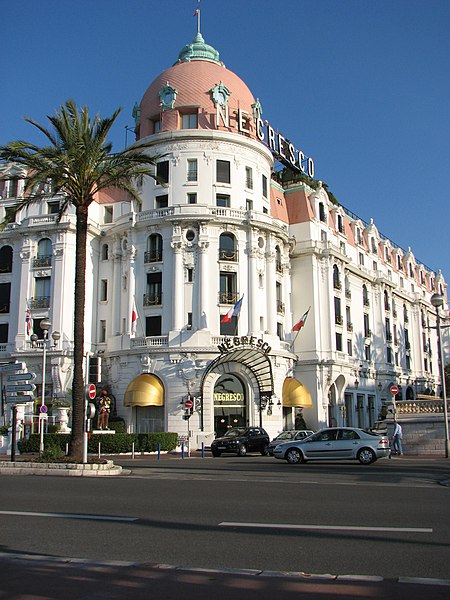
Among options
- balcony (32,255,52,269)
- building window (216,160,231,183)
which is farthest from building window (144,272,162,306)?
building window (216,160,231,183)

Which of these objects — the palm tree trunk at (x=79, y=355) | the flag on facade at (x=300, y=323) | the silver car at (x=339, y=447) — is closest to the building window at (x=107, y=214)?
the flag on facade at (x=300, y=323)

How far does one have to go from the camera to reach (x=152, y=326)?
47188mm

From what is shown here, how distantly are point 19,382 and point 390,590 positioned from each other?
21858mm

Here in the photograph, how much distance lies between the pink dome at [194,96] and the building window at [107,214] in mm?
6450

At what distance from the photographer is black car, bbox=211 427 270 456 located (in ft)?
115

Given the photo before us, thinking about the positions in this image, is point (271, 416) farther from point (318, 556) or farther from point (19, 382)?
point (318, 556)

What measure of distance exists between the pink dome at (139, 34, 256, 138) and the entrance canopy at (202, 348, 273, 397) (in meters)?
17.6

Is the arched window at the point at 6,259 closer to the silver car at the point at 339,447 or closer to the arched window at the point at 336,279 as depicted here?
the arched window at the point at 336,279

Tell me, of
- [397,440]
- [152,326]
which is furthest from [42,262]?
[397,440]

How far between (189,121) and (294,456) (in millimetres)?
31342

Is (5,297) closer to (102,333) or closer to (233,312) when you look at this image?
(102,333)

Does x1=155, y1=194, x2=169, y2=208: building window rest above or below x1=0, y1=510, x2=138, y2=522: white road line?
above

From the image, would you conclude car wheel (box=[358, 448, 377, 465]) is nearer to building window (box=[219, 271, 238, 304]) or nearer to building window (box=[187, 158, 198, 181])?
building window (box=[219, 271, 238, 304])

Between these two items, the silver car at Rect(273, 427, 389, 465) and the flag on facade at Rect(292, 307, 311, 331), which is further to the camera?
the flag on facade at Rect(292, 307, 311, 331)
